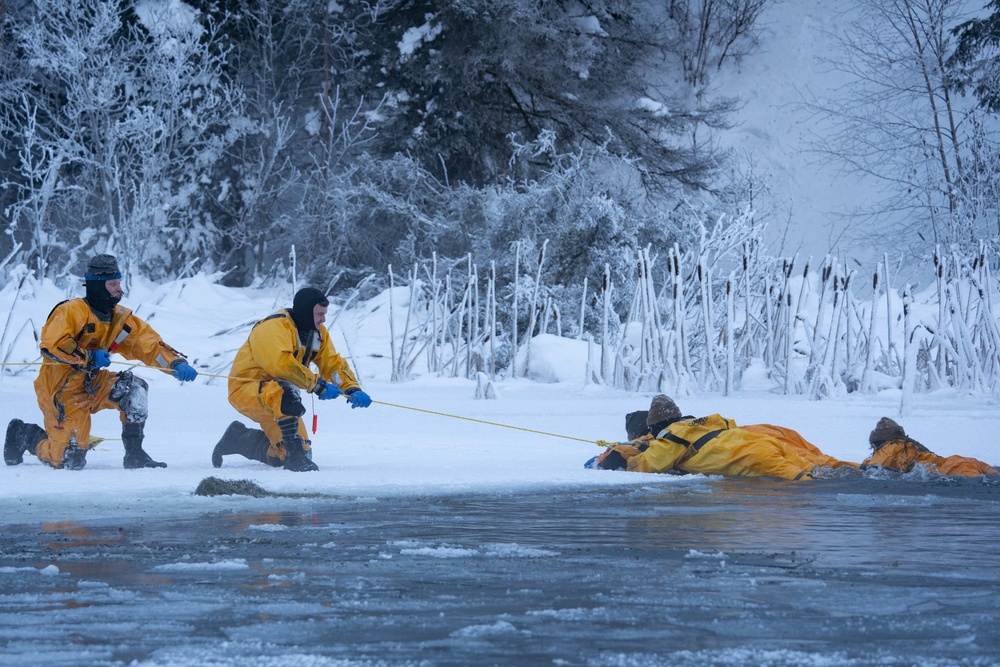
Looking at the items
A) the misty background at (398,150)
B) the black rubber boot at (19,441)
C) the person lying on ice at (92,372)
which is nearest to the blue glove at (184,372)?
the person lying on ice at (92,372)

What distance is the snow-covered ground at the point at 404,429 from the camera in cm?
546

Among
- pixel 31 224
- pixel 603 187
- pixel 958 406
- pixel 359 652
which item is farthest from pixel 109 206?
pixel 359 652

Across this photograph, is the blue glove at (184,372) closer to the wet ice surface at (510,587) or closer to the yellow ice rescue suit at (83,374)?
the yellow ice rescue suit at (83,374)

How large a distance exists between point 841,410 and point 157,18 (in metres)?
13.0

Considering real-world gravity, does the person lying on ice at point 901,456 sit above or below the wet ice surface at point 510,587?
above

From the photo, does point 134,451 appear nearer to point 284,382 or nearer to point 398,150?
point 284,382

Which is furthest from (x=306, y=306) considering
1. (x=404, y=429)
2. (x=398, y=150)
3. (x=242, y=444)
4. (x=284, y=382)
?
(x=398, y=150)

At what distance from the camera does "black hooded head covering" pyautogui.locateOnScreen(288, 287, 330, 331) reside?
20.3 feet

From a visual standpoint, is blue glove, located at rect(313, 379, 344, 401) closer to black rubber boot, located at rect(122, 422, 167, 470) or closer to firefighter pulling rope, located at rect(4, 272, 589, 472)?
firefighter pulling rope, located at rect(4, 272, 589, 472)

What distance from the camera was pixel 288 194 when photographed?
19.8 meters

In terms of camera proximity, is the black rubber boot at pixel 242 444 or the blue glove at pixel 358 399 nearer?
the blue glove at pixel 358 399

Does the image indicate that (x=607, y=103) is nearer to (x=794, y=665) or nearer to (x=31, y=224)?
(x=31, y=224)

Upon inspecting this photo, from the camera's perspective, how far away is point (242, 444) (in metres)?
6.46

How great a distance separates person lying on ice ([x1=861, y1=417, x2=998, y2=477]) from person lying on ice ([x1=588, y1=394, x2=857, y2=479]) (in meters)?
0.17
